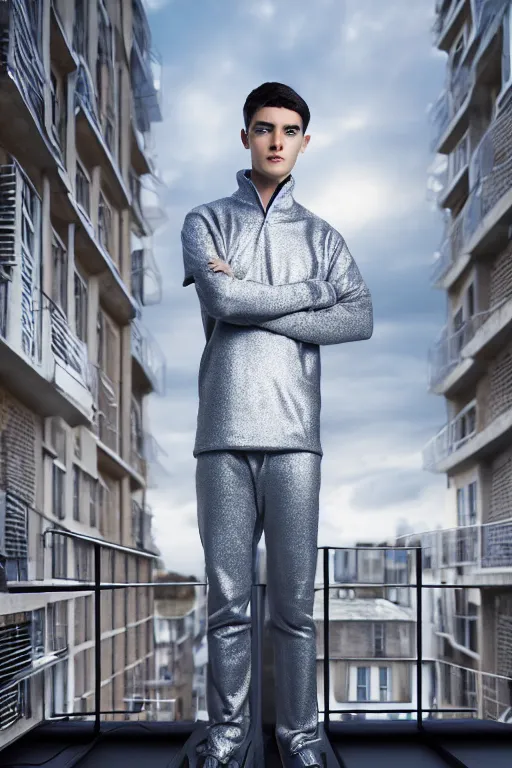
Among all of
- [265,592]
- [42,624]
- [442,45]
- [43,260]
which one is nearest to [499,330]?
[442,45]

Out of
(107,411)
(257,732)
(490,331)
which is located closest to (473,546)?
(490,331)

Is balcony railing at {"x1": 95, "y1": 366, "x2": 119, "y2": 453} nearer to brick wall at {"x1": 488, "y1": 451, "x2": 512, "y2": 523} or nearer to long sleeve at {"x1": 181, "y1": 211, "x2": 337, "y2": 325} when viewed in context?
brick wall at {"x1": 488, "y1": 451, "x2": 512, "y2": 523}

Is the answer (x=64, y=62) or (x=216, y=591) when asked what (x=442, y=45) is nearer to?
(x=64, y=62)

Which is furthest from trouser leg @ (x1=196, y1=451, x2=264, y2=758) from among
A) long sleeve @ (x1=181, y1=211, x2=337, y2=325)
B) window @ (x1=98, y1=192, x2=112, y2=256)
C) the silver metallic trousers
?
window @ (x1=98, y1=192, x2=112, y2=256)

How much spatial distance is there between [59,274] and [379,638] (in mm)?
3732

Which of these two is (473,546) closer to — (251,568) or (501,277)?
(501,277)

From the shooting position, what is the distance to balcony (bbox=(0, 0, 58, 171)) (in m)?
3.44

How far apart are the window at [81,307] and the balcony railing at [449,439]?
287 cm

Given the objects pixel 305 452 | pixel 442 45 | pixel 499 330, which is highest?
pixel 442 45

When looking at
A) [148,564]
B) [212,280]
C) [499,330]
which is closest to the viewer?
[212,280]

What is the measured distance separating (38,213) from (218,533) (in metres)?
3.15

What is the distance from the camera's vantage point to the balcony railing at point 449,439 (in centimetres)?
727

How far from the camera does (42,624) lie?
4.10 meters

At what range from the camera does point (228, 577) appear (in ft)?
5.12
